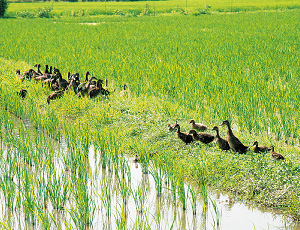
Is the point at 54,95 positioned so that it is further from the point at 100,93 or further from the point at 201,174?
the point at 201,174

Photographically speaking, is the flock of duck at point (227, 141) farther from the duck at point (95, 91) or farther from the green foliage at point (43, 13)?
the green foliage at point (43, 13)

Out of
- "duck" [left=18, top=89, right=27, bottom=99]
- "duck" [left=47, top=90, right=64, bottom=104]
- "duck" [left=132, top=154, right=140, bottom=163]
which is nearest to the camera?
"duck" [left=132, top=154, right=140, bottom=163]

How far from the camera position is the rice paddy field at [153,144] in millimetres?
3695

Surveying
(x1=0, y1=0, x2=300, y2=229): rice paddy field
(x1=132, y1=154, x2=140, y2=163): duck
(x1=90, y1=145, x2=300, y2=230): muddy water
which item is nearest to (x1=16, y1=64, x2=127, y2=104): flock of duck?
(x1=0, y1=0, x2=300, y2=229): rice paddy field

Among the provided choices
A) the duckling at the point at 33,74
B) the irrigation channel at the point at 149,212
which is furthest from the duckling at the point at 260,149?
the duckling at the point at 33,74

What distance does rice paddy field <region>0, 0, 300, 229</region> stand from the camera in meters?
3.70

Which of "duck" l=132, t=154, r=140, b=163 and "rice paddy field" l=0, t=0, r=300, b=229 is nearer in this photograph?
"rice paddy field" l=0, t=0, r=300, b=229

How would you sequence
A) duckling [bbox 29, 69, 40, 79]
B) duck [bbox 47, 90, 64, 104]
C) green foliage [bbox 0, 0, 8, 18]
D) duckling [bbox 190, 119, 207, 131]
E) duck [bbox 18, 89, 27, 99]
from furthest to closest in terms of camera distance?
green foliage [bbox 0, 0, 8, 18]
duckling [bbox 29, 69, 40, 79]
duck [bbox 18, 89, 27, 99]
duck [bbox 47, 90, 64, 104]
duckling [bbox 190, 119, 207, 131]

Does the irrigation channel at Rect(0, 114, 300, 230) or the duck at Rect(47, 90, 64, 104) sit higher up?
the duck at Rect(47, 90, 64, 104)

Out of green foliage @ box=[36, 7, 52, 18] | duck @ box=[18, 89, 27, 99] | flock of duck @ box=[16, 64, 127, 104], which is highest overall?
green foliage @ box=[36, 7, 52, 18]

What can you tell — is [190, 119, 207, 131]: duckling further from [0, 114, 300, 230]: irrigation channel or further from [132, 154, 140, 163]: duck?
[0, 114, 300, 230]: irrigation channel

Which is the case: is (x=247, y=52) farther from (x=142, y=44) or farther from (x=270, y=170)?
(x=270, y=170)

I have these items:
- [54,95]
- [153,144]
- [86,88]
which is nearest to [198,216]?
[153,144]

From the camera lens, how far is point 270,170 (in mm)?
4168
